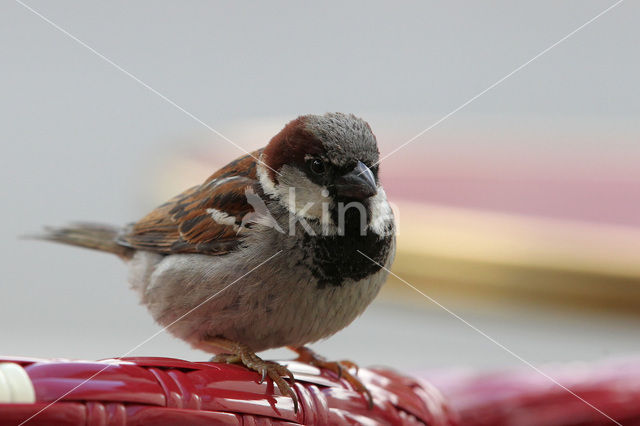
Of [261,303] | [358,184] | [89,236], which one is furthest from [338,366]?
[89,236]

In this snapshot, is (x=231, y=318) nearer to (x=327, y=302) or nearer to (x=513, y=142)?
(x=327, y=302)

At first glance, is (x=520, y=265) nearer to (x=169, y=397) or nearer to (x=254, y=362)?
(x=254, y=362)

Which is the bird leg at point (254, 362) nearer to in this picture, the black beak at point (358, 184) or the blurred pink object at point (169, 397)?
the blurred pink object at point (169, 397)

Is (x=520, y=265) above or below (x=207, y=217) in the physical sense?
above

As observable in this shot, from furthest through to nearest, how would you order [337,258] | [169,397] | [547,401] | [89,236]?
[89,236] < [547,401] < [337,258] < [169,397]

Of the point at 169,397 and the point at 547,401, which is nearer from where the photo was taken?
the point at 169,397

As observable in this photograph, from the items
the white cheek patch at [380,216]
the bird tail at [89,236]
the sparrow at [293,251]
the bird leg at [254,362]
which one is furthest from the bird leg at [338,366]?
the bird tail at [89,236]
